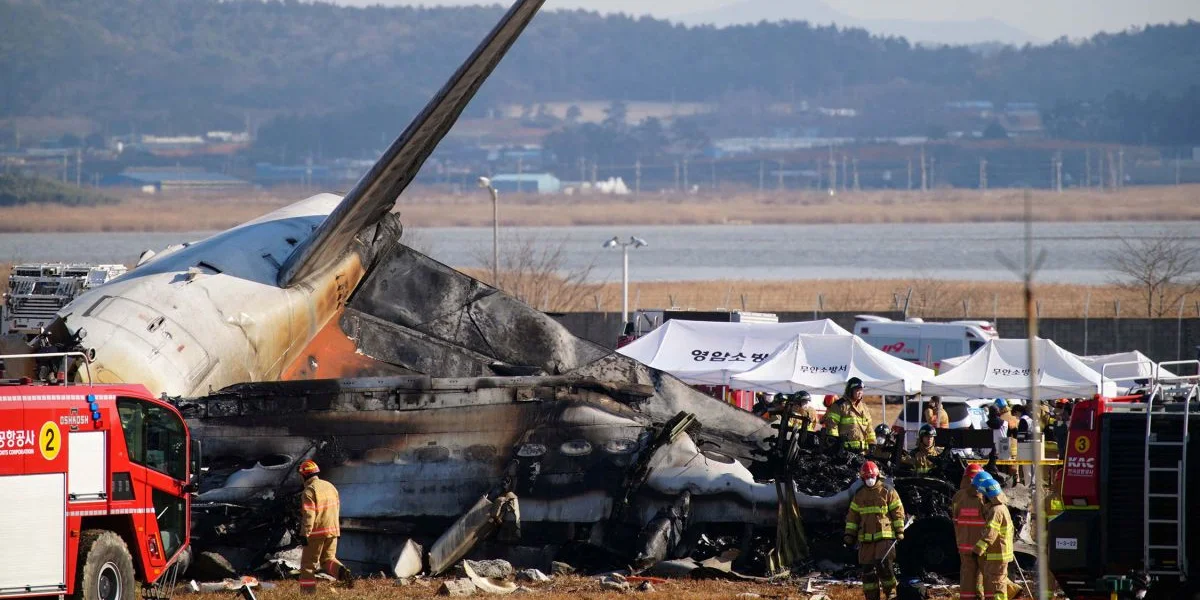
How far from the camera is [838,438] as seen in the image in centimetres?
2286

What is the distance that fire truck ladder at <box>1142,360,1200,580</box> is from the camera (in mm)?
16250

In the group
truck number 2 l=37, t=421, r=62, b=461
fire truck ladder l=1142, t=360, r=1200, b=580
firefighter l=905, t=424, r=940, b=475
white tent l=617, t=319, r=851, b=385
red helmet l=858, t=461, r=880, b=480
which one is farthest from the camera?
white tent l=617, t=319, r=851, b=385

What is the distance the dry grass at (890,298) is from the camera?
2778 inches

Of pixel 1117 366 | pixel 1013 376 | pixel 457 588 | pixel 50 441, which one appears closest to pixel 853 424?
pixel 457 588

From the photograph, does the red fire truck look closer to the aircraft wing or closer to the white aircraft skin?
the white aircraft skin

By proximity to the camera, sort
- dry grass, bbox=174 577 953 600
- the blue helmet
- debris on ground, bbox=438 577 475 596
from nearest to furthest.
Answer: the blue helmet → dry grass, bbox=174 577 953 600 → debris on ground, bbox=438 577 475 596

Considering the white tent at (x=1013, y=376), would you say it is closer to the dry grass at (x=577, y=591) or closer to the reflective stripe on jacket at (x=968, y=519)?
the dry grass at (x=577, y=591)

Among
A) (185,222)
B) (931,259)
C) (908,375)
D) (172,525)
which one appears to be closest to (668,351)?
(908,375)

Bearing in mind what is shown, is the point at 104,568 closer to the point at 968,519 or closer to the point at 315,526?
the point at 315,526

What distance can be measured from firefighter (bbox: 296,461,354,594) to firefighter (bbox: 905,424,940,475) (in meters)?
8.45

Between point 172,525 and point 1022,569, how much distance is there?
38.3 feet

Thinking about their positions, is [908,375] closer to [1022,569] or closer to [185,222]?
[1022,569]

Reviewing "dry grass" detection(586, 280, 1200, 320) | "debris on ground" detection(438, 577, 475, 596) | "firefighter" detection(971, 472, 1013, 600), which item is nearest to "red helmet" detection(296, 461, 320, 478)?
"debris on ground" detection(438, 577, 475, 596)

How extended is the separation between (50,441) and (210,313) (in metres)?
7.77
